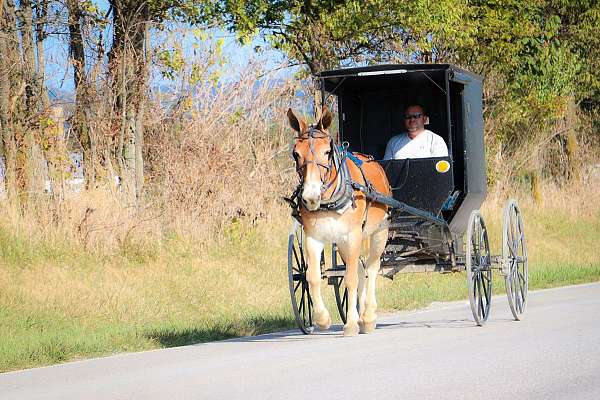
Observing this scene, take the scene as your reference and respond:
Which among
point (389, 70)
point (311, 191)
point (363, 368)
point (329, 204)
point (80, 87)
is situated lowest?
point (363, 368)

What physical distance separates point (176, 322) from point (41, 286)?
71.2 inches

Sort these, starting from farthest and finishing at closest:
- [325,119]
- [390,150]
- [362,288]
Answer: [390,150]
[362,288]
[325,119]

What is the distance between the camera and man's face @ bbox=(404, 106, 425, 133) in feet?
42.4

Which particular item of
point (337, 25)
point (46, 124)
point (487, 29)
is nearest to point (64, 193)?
point (46, 124)

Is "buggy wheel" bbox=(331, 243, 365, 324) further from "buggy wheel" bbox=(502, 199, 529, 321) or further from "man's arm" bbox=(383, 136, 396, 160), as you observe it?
"buggy wheel" bbox=(502, 199, 529, 321)

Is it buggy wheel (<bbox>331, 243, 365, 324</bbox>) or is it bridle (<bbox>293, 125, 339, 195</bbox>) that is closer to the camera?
bridle (<bbox>293, 125, 339, 195</bbox>)

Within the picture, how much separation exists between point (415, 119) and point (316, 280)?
3025mm

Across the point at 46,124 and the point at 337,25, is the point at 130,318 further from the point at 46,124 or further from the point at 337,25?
the point at 337,25

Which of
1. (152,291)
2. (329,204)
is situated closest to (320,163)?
(329,204)

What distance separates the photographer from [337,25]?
66.6ft

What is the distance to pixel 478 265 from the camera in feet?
39.1

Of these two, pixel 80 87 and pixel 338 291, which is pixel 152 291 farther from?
pixel 80 87

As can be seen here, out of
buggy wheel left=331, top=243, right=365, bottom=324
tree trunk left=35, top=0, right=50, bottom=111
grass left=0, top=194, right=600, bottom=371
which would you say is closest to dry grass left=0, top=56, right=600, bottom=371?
grass left=0, top=194, right=600, bottom=371

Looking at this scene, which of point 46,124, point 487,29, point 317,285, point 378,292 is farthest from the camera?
point 487,29
